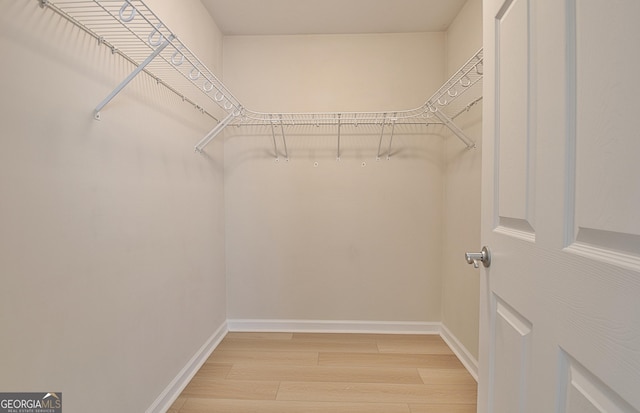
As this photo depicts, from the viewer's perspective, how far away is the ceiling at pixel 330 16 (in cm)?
204

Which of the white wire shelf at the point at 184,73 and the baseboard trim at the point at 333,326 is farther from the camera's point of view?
the baseboard trim at the point at 333,326

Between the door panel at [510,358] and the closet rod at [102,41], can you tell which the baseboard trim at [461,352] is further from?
the closet rod at [102,41]

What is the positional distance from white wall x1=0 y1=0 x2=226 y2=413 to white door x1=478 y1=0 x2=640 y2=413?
137 cm

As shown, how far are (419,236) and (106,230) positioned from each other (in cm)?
211

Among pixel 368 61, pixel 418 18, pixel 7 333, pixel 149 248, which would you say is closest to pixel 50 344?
pixel 7 333

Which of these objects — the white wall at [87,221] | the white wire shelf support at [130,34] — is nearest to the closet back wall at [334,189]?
the white wall at [87,221]

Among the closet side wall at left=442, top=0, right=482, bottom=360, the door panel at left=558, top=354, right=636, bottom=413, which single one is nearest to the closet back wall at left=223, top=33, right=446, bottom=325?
the closet side wall at left=442, top=0, right=482, bottom=360

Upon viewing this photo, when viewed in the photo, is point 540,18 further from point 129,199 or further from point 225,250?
point 225,250

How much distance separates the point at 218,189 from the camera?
2371 millimetres

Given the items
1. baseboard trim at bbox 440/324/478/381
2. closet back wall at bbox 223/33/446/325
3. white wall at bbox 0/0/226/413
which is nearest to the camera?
white wall at bbox 0/0/226/413

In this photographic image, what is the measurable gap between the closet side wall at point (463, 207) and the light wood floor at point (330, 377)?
287mm

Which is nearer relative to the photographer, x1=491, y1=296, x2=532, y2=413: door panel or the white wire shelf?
x1=491, y1=296, x2=532, y2=413: door panel

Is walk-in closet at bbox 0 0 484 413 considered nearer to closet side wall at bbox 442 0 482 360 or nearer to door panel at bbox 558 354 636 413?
closet side wall at bbox 442 0 482 360

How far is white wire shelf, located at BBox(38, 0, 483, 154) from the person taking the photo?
42.1 inches
